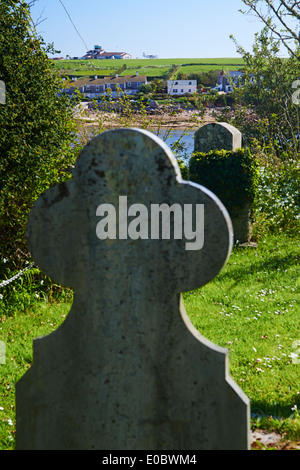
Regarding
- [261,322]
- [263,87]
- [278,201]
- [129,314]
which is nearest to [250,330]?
[261,322]

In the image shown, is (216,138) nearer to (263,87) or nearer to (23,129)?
(23,129)

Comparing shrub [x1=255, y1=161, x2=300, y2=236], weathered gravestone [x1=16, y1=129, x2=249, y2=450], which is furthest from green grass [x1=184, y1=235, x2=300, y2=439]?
weathered gravestone [x1=16, y1=129, x2=249, y2=450]

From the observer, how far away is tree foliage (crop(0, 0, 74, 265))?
6.61 metres

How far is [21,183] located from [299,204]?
5.70 m

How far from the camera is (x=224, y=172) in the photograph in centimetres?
877

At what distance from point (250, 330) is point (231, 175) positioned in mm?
3895

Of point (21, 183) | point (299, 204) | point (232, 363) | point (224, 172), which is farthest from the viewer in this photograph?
point (299, 204)

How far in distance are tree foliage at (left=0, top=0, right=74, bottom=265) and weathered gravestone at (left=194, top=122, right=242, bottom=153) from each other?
2.84m

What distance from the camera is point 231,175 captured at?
873 cm

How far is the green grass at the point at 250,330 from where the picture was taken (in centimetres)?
386

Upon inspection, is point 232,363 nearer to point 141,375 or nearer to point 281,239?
point 141,375

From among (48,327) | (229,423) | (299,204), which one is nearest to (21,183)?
(48,327)

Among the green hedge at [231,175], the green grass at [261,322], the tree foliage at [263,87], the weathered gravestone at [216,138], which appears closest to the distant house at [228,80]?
the tree foliage at [263,87]

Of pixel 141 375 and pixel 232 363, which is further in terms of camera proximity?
pixel 232 363
